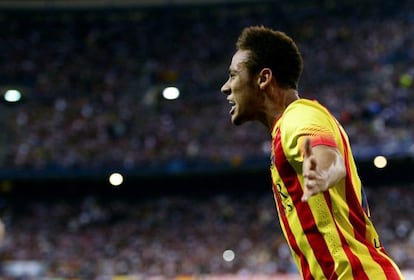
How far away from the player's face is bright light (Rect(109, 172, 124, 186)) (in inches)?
1108

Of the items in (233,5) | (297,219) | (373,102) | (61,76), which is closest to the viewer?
(297,219)

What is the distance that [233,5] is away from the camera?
124 feet

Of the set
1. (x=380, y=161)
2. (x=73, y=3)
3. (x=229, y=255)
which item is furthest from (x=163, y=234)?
(x=73, y=3)

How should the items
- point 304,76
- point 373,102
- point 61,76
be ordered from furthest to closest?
point 61,76
point 304,76
point 373,102

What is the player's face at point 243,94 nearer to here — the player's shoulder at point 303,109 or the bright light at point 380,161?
the player's shoulder at point 303,109

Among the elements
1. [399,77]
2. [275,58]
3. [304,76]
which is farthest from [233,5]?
[275,58]

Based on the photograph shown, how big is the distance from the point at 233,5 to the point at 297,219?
1400 inches

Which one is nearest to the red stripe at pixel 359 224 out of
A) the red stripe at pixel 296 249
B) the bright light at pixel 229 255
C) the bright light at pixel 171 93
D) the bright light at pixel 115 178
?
the red stripe at pixel 296 249

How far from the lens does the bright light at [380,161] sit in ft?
93.0

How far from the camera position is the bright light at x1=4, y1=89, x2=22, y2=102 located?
3444cm

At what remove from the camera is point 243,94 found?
3.32m

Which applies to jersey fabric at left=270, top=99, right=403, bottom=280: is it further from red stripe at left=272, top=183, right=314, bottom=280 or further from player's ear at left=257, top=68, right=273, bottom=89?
player's ear at left=257, top=68, right=273, bottom=89

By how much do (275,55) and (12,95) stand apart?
32574 millimetres

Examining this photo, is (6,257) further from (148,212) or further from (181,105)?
(181,105)
